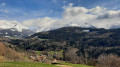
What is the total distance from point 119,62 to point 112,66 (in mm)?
5995

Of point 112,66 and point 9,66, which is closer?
point 9,66

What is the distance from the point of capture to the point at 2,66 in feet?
59.6

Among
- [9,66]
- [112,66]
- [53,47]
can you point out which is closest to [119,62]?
[112,66]

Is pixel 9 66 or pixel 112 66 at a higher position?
pixel 9 66

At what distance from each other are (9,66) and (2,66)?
3.00 ft

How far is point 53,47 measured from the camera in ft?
624

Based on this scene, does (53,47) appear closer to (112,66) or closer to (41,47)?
(41,47)

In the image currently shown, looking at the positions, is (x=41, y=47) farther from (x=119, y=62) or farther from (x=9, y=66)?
(x=9, y=66)

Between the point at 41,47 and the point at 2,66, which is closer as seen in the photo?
the point at 2,66

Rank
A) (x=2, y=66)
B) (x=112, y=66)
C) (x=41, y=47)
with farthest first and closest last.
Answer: (x=41, y=47) < (x=112, y=66) < (x=2, y=66)

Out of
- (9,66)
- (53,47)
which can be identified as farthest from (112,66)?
(53,47)

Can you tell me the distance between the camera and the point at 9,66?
18.5 m

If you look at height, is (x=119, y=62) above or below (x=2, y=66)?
below

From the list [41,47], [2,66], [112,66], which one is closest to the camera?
[2,66]
